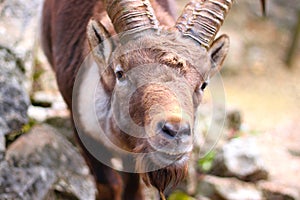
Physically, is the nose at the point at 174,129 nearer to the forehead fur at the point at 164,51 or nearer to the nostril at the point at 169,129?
the nostril at the point at 169,129

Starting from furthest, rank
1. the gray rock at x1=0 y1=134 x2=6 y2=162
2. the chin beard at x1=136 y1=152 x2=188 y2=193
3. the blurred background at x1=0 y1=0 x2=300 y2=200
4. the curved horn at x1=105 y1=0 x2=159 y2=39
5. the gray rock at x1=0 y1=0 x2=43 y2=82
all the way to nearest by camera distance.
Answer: the gray rock at x1=0 y1=0 x2=43 y2=82, the blurred background at x1=0 y1=0 x2=300 y2=200, the gray rock at x1=0 y1=134 x2=6 y2=162, the curved horn at x1=105 y1=0 x2=159 y2=39, the chin beard at x1=136 y1=152 x2=188 y2=193

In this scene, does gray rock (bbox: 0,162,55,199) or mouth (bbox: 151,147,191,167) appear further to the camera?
gray rock (bbox: 0,162,55,199)

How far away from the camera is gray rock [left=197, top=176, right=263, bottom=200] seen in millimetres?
6320

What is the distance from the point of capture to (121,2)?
13.9 ft

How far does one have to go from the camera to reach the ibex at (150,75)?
12.1ft

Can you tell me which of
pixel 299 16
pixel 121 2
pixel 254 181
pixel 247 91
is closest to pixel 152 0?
pixel 121 2

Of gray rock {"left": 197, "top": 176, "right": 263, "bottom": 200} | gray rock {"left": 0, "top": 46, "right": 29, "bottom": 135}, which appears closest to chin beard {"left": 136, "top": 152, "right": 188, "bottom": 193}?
gray rock {"left": 0, "top": 46, "right": 29, "bottom": 135}

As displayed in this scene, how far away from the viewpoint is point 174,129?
3.51 metres

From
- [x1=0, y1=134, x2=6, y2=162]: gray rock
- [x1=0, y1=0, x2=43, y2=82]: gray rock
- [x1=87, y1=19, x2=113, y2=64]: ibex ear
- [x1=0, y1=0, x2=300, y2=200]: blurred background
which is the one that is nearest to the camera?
[x1=87, y1=19, x2=113, y2=64]: ibex ear

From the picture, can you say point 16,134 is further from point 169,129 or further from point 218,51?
point 169,129

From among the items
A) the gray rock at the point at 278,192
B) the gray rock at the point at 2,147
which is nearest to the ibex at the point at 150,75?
the gray rock at the point at 2,147

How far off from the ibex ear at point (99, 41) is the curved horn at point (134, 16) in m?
0.21

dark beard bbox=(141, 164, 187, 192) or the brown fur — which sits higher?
the brown fur

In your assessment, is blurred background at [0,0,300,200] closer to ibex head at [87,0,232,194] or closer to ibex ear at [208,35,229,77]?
ibex head at [87,0,232,194]
